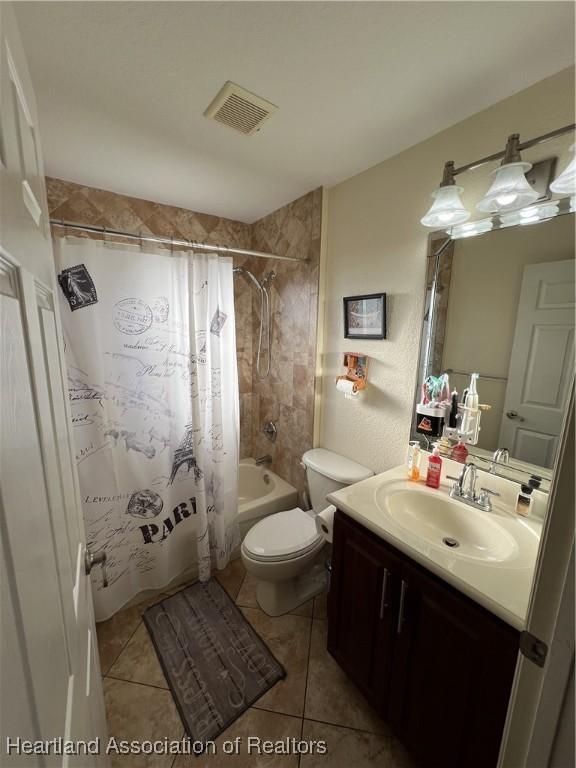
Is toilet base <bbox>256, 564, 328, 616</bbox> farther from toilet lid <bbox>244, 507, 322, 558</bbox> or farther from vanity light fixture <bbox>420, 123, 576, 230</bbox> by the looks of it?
vanity light fixture <bbox>420, 123, 576, 230</bbox>

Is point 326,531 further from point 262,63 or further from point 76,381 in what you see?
point 262,63

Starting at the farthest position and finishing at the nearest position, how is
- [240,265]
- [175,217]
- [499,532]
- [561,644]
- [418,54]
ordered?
[240,265]
[175,217]
[499,532]
[418,54]
[561,644]

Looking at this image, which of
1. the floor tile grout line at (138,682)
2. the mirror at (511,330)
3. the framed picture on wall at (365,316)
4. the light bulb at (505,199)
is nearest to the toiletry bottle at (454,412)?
the mirror at (511,330)

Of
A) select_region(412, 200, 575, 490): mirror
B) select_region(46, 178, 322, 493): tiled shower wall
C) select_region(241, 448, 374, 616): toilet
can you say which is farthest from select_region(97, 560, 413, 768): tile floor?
select_region(412, 200, 575, 490): mirror

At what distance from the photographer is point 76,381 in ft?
4.82

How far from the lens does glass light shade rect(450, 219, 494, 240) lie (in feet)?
3.94

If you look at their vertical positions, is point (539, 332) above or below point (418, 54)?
below

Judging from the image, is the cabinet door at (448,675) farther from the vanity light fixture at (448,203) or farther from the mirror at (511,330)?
the vanity light fixture at (448,203)

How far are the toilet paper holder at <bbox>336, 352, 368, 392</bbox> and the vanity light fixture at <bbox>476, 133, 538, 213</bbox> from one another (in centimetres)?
87

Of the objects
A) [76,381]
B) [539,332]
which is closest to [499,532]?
[539,332]

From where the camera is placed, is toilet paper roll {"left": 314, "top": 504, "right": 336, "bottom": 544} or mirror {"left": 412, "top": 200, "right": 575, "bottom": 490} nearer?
mirror {"left": 412, "top": 200, "right": 575, "bottom": 490}

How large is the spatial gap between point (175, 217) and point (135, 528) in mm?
2050

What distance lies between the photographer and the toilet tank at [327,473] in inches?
65.9

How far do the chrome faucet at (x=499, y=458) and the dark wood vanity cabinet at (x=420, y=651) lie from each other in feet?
1.80
